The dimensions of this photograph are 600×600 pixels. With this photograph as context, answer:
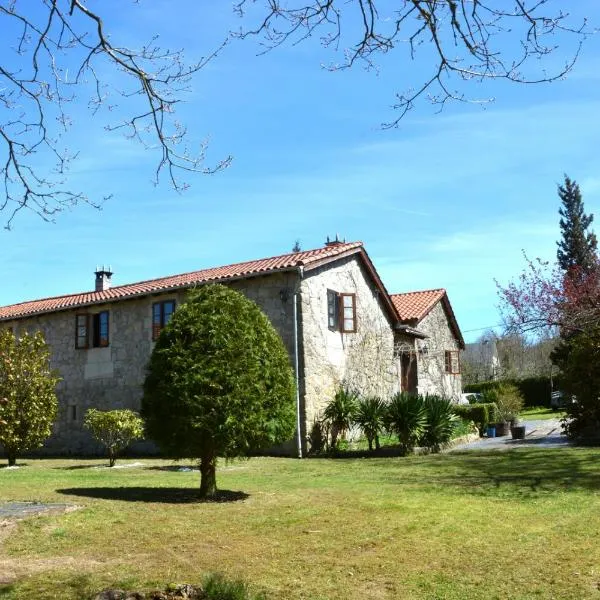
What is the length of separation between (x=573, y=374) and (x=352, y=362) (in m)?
6.53

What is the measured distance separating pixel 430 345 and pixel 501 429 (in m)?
5.89

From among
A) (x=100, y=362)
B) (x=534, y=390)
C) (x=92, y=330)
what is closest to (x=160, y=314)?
(x=100, y=362)

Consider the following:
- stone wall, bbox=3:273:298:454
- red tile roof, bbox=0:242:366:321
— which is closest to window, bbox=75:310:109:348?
stone wall, bbox=3:273:298:454

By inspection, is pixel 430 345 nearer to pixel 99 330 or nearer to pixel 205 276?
pixel 205 276

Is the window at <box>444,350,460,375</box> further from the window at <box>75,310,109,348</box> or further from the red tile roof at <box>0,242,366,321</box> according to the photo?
the window at <box>75,310,109,348</box>

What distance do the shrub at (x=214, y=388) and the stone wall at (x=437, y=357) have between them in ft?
58.4

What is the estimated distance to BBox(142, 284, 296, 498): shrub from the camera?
9.96 metres

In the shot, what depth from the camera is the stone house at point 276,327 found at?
64.4 ft

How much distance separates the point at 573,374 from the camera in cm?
1848

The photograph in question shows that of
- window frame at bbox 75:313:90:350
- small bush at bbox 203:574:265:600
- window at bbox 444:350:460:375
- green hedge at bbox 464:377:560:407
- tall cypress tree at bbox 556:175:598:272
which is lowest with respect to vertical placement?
small bush at bbox 203:574:265:600

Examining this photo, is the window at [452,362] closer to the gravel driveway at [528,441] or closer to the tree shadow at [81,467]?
the gravel driveway at [528,441]

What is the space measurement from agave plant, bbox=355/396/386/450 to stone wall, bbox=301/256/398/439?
1.39m

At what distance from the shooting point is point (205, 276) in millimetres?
22422

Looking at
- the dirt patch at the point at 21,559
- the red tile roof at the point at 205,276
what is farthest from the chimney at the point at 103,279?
the dirt patch at the point at 21,559
